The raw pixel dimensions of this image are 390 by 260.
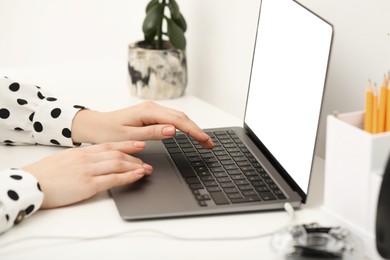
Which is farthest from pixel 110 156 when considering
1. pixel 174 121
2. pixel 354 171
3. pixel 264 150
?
pixel 354 171

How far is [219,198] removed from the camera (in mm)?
981

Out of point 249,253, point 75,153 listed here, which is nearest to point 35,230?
point 75,153

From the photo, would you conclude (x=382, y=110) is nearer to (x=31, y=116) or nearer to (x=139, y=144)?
(x=139, y=144)

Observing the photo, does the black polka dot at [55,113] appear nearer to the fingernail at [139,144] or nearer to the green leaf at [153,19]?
the fingernail at [139,144]

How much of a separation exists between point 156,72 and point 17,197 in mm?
639

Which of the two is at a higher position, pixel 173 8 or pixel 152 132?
pixel 173 8

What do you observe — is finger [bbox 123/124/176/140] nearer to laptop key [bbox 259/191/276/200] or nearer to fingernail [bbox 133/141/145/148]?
fingernail [bbox 133/141/145/148]

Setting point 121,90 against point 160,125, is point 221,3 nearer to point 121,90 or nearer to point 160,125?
point 121,90

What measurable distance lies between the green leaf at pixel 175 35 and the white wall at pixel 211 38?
0.11m

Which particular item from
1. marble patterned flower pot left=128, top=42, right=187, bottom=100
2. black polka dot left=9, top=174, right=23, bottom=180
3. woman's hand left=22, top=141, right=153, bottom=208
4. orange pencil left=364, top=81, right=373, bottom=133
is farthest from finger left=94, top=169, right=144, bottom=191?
marble patterned flower pot left=128, top=42, right=187, bottom=100

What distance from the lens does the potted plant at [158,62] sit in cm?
151

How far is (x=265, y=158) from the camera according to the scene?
1138 mm

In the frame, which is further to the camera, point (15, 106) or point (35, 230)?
point (15, 106)

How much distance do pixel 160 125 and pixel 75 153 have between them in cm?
16
